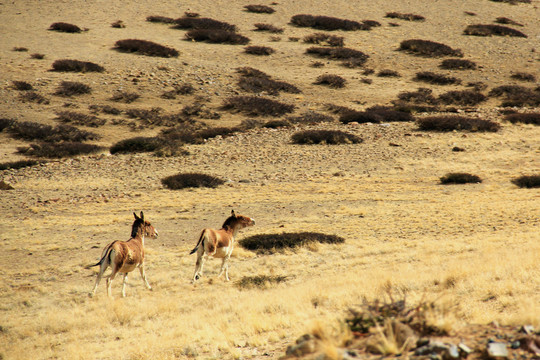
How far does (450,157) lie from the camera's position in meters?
27.5

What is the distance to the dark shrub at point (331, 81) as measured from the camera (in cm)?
4346

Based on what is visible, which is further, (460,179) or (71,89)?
(71,89)

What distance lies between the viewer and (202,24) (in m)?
55.8

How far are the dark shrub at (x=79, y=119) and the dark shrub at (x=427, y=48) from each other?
3486 cm

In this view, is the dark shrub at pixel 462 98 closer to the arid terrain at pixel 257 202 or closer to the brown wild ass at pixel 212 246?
the arid terrain at pixel 257 202

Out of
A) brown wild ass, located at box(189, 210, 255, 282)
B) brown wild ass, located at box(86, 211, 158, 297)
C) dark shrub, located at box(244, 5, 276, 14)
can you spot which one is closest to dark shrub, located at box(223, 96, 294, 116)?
brown wild ass, located at box(189, 210, 255, 282)

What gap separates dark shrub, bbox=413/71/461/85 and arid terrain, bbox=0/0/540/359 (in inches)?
34.9

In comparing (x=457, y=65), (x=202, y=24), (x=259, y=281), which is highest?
(x=202, y=24)

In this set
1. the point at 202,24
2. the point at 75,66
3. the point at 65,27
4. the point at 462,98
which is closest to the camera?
the point at 75,66

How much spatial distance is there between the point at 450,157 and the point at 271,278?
743 inches

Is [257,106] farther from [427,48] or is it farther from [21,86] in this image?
[427,48]

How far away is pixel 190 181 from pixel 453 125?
1931cm

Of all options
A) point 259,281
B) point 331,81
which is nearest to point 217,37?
point 331,81

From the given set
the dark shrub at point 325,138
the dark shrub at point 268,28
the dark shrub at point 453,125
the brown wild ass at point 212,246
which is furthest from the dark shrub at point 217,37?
the brown wild ass at point 212,246
